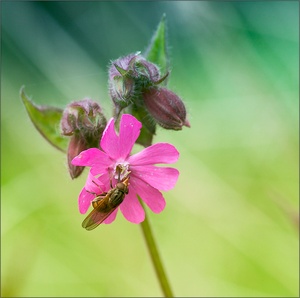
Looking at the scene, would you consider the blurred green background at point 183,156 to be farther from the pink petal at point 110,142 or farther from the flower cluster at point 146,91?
the pink petal at point 110,142

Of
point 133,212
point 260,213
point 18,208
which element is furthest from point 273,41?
point 133,212

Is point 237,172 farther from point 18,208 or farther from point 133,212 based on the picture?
point 133,212

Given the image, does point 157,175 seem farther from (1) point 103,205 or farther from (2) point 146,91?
(2) point 146,91

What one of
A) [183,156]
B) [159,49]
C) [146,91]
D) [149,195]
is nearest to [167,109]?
[146,91]

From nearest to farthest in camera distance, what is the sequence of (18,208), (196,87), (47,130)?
(47,130) → (18,208) → (196,87)

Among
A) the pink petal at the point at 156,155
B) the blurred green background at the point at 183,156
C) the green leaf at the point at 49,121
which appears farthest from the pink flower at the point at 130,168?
the blurred green background at the point at 183,156
